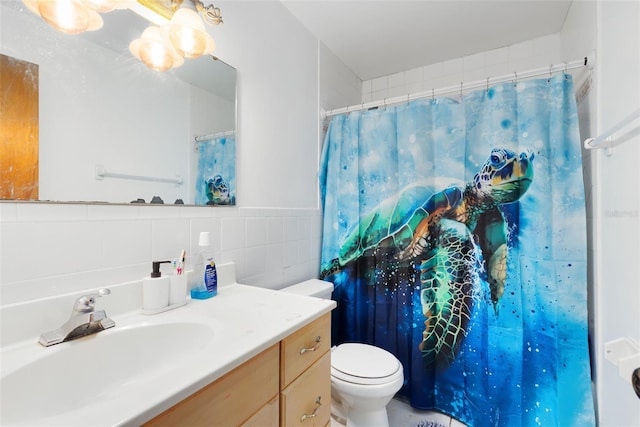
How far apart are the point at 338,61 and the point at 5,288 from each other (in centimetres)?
214

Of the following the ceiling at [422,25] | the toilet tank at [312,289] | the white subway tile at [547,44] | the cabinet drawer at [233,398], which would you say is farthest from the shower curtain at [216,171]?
the white subway tile at [547,44]

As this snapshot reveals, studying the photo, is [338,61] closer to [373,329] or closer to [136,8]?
[136,8]

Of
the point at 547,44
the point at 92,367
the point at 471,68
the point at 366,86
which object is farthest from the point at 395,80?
the point at 92,367

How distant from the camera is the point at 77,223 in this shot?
81cm

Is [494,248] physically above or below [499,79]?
below

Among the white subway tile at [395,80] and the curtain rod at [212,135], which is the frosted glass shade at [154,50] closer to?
the curtain rod at [212,135]

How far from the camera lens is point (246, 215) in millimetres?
1349

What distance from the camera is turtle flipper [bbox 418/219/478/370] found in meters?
1.50

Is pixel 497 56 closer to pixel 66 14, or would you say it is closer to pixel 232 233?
pixel 232 233

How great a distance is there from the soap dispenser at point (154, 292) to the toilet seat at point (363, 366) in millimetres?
837

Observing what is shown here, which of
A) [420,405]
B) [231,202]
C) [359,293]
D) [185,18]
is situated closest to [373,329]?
[359,293]

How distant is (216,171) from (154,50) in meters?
0.47

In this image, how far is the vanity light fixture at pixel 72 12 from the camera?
2.48 ft

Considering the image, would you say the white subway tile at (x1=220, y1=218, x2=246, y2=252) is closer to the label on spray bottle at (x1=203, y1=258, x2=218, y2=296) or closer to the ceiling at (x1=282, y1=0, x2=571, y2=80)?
the label on spray bottle at (x1=203, y1=258, x2=218, y2=296)
